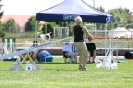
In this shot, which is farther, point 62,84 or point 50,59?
point 50,59

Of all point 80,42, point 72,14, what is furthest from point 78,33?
point 72,14

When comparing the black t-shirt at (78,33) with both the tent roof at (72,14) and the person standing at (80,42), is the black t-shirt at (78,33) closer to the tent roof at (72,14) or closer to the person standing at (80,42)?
the person standing at (80,42)

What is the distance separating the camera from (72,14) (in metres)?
26.3

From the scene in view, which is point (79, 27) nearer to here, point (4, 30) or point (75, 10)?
point (75, 10)

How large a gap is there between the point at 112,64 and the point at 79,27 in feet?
8.09

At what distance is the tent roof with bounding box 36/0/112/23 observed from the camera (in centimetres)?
2588

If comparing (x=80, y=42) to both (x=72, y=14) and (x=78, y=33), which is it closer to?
(x=78, y=33)

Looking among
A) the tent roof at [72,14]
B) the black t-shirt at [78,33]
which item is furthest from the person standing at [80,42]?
the tent roof at [72,14]

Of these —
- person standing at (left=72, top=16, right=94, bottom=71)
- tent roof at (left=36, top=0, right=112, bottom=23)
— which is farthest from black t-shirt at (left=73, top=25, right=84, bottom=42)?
tent roof at (left=36, top=0, right=112, bottom=23)

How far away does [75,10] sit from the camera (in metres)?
26.5

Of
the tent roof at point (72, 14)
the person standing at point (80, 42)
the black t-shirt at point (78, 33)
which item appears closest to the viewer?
the person standing at point (80, 42)

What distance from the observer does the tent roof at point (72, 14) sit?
25.9m

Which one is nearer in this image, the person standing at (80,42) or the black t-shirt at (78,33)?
the person standing at (80,42)

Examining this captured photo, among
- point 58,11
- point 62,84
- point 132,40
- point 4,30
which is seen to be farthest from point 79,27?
point 4,30
